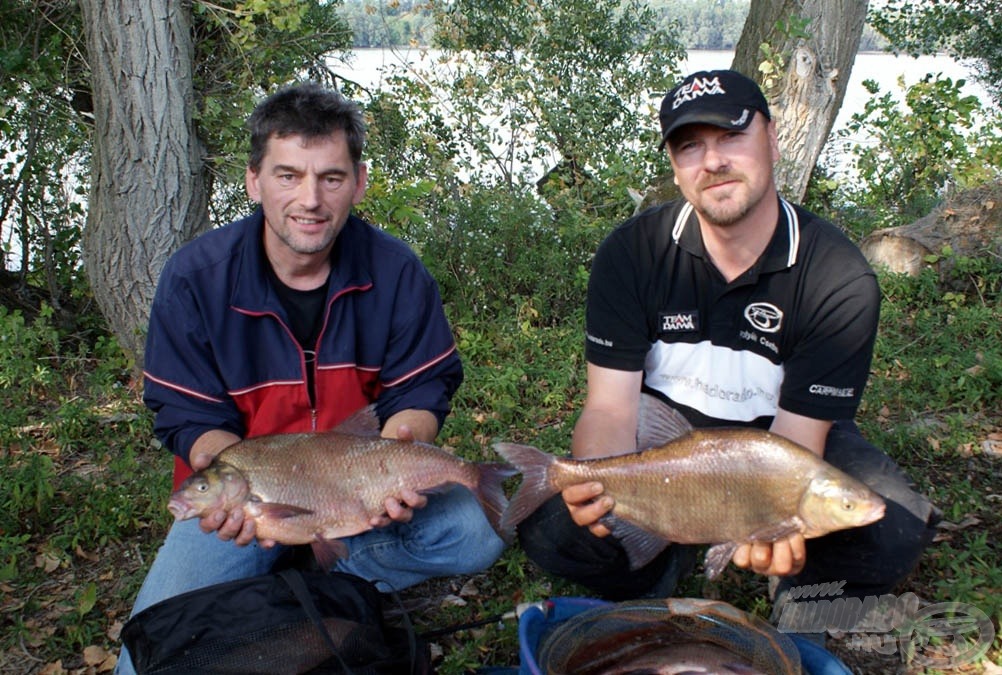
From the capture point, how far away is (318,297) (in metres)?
2.97

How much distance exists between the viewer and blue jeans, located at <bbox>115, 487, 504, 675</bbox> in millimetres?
2773

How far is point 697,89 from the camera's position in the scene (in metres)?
2.68

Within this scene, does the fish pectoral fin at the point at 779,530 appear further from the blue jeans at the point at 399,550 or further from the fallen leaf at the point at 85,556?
the fallen leaf at the point at 85,556

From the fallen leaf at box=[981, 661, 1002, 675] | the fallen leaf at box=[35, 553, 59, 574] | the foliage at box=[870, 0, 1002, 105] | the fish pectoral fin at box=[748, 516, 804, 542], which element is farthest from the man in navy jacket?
the foliage at box=[870, 0, 1002, 105]

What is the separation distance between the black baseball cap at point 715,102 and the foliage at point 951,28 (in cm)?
967

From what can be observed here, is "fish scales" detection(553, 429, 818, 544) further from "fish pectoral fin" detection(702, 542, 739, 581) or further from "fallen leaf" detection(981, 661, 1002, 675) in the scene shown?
"fallen leaf" detection(981, 661, 1002, 675)

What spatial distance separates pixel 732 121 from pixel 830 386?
832 mm

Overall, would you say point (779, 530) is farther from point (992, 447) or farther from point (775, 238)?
point (992, 447)

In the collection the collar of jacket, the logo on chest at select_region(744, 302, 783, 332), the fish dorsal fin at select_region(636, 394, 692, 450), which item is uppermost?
the collar of jacket

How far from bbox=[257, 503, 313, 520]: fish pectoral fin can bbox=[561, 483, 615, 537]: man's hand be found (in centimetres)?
77

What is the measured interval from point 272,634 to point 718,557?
3.94 feet

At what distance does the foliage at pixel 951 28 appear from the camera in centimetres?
1088

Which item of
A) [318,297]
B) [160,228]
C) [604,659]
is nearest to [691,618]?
[604,659]

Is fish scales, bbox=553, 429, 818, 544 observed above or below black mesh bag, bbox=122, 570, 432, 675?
above
